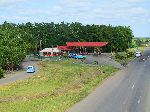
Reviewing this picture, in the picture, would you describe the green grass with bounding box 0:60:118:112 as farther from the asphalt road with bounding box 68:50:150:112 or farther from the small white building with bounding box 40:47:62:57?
the small white building with bounding box 40:47:62:57

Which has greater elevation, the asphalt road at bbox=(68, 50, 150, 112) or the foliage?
the foliage

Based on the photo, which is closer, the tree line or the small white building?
the tree line

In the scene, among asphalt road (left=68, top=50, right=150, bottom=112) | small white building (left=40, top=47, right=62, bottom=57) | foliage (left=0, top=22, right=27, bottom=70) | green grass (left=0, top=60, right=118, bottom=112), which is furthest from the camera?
small white building (left=40, top=47, right=62, bottom=57)

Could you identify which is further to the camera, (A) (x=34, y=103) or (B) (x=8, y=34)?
(B) (x=8, y=34)

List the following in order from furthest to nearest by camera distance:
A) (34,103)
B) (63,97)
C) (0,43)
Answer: (0,43)
(63,97)
(34,103)

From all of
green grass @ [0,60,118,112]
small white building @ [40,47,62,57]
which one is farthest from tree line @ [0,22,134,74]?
green grass @ [0,60,118,112]

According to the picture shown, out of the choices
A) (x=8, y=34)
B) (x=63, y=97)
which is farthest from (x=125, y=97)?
(x=8, y=34)

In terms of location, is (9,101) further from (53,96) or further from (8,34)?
(8,34)
